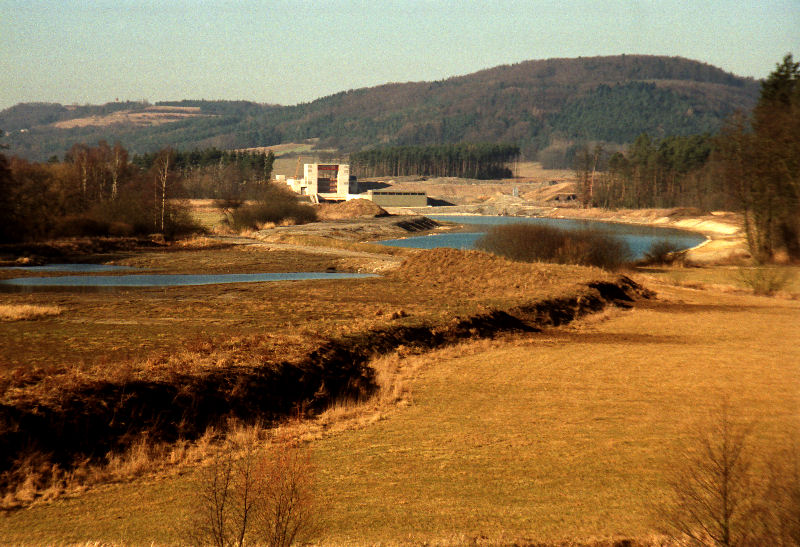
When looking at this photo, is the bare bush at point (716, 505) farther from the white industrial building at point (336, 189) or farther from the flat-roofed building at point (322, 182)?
the flat-roofed building at point (322, 182)

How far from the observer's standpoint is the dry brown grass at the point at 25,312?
28.9 m

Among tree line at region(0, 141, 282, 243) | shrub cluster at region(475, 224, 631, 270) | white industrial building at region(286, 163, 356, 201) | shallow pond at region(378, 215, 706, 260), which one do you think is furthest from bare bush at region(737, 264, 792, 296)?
white industrial building at region(286, 163, 356, 201)

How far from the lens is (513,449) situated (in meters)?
15.9

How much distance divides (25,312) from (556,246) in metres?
44.3

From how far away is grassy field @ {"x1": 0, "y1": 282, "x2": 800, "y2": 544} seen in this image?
1172cm

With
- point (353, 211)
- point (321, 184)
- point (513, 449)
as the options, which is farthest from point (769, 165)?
point (321, 184)

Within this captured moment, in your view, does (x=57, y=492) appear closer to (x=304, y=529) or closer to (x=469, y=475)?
(x=304, y=529)

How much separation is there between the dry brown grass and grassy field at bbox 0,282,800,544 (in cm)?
1485

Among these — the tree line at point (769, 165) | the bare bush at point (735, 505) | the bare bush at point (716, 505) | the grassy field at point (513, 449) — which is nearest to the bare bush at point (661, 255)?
the tree line at point (769, 165)

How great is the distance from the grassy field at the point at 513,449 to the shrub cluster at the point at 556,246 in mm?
32049

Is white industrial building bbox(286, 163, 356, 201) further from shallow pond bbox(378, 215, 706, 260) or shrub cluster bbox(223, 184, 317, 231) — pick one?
shrub cluster bbox(223, 184, 317, 231)

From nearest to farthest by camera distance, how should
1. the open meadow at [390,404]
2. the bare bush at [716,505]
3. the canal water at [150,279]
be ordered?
the bare bush at [716,505]
the open meadow at [390,404]
the canal water at [150,279]

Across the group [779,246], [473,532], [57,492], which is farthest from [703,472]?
[779,246]

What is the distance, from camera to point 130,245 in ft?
245
